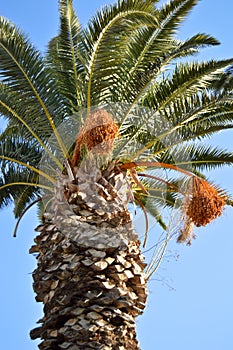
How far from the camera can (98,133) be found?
30.3 feet

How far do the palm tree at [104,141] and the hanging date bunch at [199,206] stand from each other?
0.6 inches

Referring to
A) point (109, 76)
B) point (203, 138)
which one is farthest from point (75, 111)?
point (203, 138)

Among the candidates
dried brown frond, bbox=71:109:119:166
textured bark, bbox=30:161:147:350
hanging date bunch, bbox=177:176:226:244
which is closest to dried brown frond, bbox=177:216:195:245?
hanging date bunch, bbox=177:176:226:244

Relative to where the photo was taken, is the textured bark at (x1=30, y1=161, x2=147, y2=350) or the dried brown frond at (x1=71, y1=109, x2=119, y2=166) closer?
the textured bark at (x1=30, y1=161, x2=147, y2=350)

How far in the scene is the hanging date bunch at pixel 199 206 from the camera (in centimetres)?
928

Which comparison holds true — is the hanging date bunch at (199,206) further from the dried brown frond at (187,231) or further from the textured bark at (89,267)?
the textured bark at (89,267)

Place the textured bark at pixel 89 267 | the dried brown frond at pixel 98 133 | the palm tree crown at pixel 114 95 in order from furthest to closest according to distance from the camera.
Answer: the palm tree crown at pixel 114 95
the dried brown frond at pixel 98 133
the textured bark at pixel 89 267

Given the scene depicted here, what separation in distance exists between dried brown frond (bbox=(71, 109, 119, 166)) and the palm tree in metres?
0.02

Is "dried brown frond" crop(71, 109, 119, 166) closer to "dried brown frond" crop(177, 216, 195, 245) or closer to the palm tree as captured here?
the palm tree

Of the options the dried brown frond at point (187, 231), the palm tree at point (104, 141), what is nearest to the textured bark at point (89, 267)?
the palm tree at point (104, 141)

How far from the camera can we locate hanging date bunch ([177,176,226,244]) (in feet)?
30.5

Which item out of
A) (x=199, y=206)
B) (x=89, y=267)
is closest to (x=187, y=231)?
(x=199, y=206)

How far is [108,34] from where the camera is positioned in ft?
33.1

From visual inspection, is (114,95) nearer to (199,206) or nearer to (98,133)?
(98,133)
